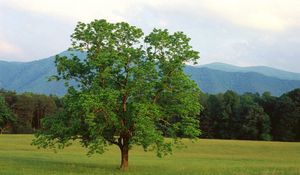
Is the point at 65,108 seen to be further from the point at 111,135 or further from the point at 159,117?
the point at 159,117

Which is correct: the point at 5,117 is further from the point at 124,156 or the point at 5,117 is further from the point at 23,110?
the point at 124,156

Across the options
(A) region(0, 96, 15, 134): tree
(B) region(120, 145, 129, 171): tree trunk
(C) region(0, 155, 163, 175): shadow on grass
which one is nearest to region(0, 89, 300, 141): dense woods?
(A) region(0, 96, 15, 134): tree

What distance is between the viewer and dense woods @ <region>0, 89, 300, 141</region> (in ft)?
409

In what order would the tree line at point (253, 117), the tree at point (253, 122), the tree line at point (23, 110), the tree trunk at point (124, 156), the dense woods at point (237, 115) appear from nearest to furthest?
the tree trunk at point (124, 156)
the tree line at point (253, 117)
the dense woods at point (237, 115)
the tree at point (253, 122)
the tree line at point (23, 110)

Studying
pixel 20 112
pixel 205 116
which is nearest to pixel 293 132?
pixel 205 116

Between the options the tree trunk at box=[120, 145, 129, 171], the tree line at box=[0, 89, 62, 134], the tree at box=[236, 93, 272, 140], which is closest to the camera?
the tree trunk at box=[120, 145, 129, 171]

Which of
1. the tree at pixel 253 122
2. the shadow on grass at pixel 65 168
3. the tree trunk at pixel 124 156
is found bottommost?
the shadow on grass at pixel 65 168

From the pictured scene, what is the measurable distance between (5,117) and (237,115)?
226 feet

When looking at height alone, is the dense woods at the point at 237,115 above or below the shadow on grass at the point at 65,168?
above

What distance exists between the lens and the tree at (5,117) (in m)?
130

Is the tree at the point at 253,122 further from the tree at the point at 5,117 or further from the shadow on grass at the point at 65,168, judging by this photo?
the shadow on grass at the point at 65,168

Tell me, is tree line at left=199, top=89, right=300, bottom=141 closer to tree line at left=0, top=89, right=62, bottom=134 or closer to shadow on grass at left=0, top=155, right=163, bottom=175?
tree line at left=0, top=89, right=62, bottom=134

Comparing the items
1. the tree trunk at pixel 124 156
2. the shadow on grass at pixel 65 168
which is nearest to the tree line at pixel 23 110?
the shadow on grass at pixel 65 168

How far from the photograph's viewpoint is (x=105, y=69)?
33125 mm
